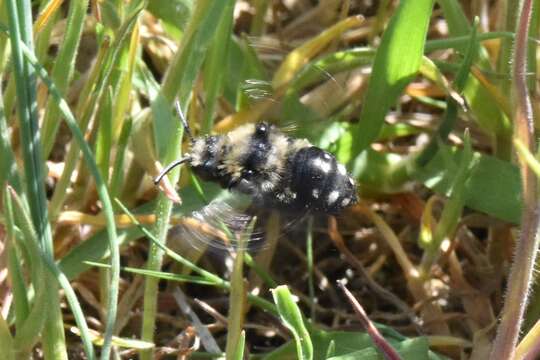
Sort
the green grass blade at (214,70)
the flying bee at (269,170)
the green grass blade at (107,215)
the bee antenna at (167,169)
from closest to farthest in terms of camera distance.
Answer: the green grass blade at (107,215), the bee antenna at (167,169), the flying bee at (269,170), the green grass blade at (214,70)

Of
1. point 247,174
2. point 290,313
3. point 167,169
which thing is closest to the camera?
point 290,313

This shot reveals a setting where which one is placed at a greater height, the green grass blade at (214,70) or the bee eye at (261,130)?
the green grass blade at (214,70)

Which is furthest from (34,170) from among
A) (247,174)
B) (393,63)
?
(393,63)

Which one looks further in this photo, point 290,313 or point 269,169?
point 269,169

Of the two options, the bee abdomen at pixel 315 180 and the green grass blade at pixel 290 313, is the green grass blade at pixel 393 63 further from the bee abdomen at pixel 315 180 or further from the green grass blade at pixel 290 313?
the green grass blade at pixel 290 313

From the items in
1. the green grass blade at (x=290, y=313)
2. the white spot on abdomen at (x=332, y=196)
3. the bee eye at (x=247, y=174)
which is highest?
the bee eye at (x=247, y=174)

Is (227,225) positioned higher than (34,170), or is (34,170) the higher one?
(34,170)

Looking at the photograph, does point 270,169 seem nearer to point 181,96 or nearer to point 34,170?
point 181,96

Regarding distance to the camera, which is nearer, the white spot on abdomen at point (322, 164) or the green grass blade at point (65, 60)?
the green grass blade at point (65, 60)

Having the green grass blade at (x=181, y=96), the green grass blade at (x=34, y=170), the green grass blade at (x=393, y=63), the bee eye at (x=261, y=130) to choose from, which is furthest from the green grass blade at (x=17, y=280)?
the green grass blade at (x=393, y=63)
